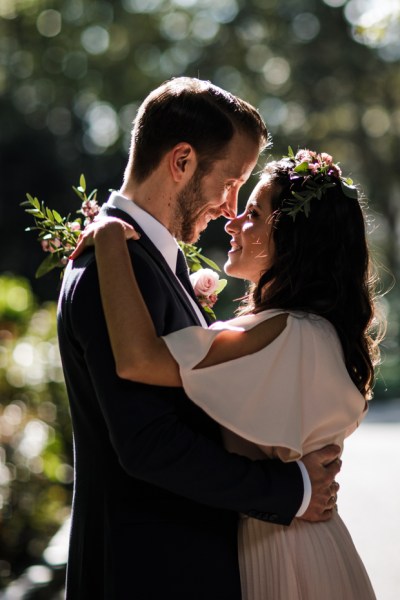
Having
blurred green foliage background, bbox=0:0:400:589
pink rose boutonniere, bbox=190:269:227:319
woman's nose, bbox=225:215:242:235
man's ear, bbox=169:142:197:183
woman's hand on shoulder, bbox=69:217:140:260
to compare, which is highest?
blurred green foliage background, bbox=0:0:400:589

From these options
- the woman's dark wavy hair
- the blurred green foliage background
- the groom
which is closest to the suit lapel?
the groom

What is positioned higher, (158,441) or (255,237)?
(255,237)

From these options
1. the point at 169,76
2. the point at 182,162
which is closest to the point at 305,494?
the point at 182,162

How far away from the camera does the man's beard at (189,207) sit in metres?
2.88

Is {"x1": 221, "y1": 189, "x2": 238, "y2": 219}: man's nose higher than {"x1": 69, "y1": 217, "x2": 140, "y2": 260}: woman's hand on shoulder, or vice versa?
{"x1": 221, "y1": 189, "x2": 238, "y2": 219}: man's nose

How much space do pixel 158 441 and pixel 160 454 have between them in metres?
0.03

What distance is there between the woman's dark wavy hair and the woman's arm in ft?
0.94

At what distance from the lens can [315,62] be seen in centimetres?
3659

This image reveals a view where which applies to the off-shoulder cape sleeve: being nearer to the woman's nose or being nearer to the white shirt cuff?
the white shirt cuff

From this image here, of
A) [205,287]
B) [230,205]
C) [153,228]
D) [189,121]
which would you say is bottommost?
[205,287]

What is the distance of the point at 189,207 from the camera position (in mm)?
2922

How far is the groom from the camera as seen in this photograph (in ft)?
7.97

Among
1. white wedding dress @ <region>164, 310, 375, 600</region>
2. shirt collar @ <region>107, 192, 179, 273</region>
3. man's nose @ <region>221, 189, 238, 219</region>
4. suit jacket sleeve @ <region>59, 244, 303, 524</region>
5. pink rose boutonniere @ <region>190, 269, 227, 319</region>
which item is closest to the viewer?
suit jacket sleeve @ <region>59, 244, 303, 524</region>

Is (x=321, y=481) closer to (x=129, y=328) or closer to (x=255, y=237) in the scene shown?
(x=129, y=328)
